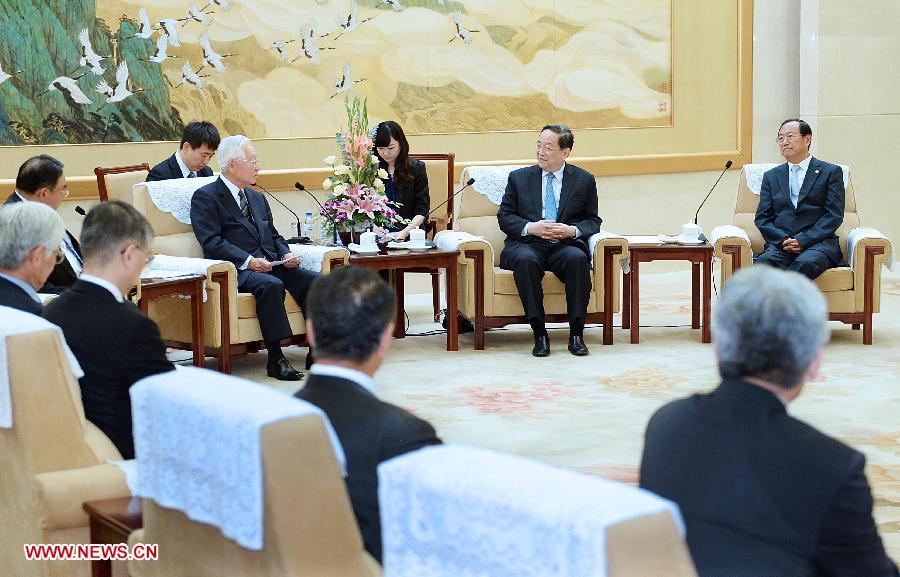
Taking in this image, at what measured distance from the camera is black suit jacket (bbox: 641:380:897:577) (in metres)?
1.86

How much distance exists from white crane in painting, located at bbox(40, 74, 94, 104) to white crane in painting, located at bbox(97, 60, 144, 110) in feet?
0.39

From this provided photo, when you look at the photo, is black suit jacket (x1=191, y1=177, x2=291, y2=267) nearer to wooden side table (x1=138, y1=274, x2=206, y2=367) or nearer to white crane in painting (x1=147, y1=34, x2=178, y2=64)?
wooden side table (x1=138, y1=274, x2=206, y2=367)

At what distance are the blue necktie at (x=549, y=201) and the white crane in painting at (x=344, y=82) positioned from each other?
7.42 feet

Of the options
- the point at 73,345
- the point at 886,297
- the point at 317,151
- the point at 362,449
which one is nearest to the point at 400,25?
the point at 317,151

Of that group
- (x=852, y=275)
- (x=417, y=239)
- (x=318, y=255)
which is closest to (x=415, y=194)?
(x=417, y=239)

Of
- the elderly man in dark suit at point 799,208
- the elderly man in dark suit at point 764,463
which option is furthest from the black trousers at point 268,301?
the elderly man in dark suit at point 764,463

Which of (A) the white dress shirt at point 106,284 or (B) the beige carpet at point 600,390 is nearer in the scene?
(A) the white dress shirt at point 106,284

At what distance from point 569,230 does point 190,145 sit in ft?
7.82

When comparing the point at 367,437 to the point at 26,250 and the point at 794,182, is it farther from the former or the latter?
the point at 794,182

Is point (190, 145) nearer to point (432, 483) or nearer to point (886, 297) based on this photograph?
point (886, 297)

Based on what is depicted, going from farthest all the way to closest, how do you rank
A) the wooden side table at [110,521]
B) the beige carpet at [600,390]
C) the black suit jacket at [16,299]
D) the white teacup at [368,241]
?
the white teacup at [368,241], the beige carpet at [600,390], the black suit jacket at [16,299], the wooden side table at [110,521]

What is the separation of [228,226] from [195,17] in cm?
243

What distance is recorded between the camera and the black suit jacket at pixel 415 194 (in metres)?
7.91

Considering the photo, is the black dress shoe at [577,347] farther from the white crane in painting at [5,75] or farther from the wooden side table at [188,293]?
the white crane in painting at [5,75]
